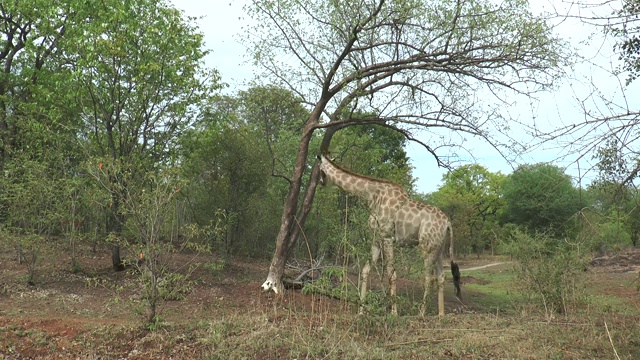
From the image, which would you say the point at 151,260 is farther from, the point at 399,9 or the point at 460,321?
the point at 399,9

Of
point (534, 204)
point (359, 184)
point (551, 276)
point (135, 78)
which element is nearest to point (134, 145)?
point (135, 78)

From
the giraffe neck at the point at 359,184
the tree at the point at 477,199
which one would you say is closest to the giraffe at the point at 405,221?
the giraffe neck at the point at 359,184

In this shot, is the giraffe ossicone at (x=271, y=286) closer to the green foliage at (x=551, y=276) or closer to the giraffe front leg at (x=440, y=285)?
the giraffe front leg at (x=440, y=285)

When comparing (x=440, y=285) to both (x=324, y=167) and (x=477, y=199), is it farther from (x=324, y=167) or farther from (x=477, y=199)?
(x=477, y=199)

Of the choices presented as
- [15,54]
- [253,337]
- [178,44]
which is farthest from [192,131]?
[15,54]

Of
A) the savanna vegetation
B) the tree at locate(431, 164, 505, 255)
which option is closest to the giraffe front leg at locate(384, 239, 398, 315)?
the savanna vegetation

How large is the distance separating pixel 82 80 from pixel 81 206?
3693 mm

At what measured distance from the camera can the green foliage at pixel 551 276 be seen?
9.80 metres

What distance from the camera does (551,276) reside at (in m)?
9.85

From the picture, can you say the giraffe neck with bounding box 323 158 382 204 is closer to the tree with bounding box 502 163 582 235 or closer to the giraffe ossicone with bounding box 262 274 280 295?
the giraffe ossicone with bounding box 262 274 280 295

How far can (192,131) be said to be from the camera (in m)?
14.0

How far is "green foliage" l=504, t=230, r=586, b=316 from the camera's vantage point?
32.1ft

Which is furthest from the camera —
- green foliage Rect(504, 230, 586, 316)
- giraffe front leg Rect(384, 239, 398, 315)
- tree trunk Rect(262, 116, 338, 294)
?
tree trunk Rect(262, 116, 338, 294)

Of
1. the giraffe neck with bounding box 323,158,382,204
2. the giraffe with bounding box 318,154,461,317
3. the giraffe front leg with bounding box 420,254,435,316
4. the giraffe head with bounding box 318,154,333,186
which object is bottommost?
the giraffe front leg with bounding box 420,254,435,316
